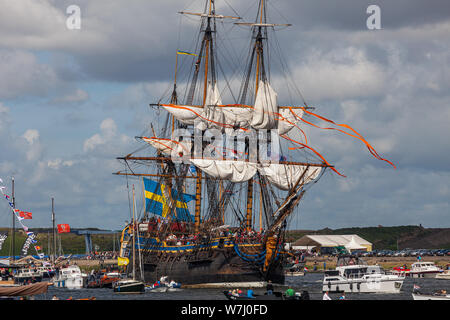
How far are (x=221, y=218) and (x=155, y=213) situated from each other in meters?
20.2

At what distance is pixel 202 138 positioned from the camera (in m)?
136

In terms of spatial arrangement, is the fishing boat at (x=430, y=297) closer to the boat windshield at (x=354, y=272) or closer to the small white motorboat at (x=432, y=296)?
the small white motorboat at (x=432, y=296)

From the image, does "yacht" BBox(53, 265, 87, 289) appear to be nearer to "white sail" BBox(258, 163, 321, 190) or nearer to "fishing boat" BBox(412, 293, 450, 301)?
"white sail" BBox(258, 163, 321, 190)

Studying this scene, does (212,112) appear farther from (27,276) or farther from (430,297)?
(430,297)

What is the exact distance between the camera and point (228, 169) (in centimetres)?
12725

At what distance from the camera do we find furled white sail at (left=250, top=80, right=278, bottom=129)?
4916 inches

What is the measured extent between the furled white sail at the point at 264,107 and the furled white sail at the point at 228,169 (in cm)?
672

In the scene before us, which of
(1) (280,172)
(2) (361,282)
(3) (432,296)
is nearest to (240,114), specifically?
(1) (280,172)

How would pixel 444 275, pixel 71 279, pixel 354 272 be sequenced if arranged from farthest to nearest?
pixel 444 275, pixel 71 279, pixel 354 272

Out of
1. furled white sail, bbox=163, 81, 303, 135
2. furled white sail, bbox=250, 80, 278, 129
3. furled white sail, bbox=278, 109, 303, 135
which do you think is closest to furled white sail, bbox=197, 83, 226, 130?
furled white sail, bbox=163, 81, 303, 135

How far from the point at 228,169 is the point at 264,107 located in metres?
11.6

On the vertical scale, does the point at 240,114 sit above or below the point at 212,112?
below

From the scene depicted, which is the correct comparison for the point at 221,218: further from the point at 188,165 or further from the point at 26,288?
the point at 26,288
